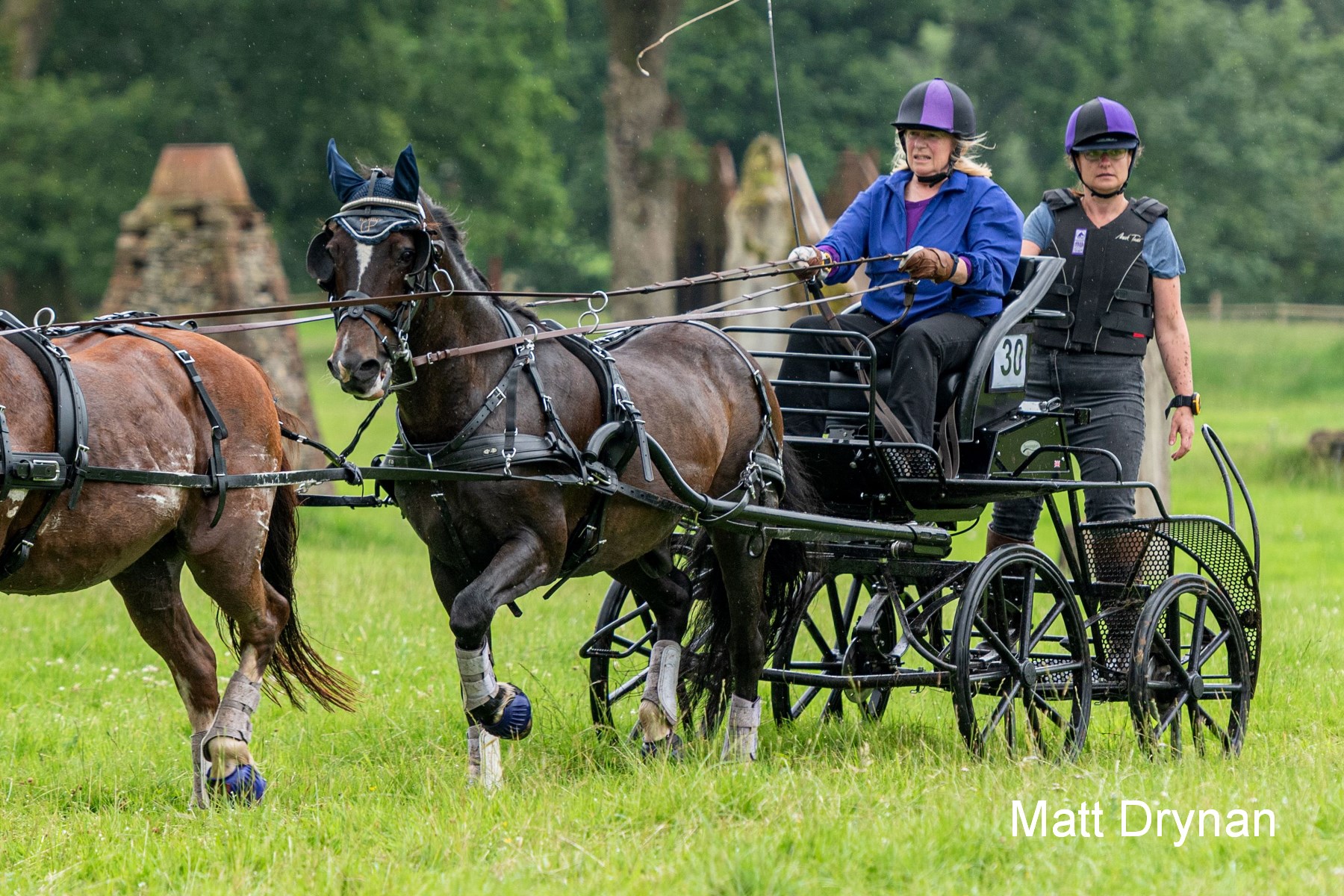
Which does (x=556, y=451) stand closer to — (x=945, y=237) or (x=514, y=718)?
(x=514, y=718)

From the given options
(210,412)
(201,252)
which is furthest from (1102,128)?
(201,252)

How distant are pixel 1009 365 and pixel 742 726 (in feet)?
5.62

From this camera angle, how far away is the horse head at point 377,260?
4.48 m

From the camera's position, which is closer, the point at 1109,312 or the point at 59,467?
the point at 59,467

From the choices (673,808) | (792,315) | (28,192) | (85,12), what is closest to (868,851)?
(673,808)

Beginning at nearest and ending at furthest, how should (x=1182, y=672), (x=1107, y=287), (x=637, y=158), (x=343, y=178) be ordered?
(x=343, y=178), (x=1182, y=672), (x=1107, y=287), (x=637, y=158)

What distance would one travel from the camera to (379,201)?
4.59 meters

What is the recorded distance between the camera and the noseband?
452 cm

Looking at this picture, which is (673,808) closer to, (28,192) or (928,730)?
(928,730)

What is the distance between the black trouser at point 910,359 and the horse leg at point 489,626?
1.45 metres

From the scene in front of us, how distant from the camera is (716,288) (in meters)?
22.8

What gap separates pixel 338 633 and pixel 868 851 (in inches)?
196

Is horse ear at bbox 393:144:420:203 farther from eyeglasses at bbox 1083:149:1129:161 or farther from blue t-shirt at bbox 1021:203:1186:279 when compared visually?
eyeglasses at bbox 1083:149:1129:161

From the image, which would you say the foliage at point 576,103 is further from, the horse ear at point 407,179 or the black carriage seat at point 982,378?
the horse ear at point 407,179
